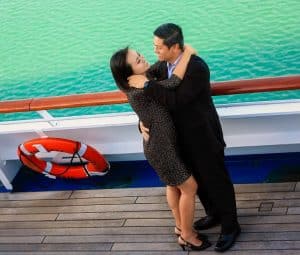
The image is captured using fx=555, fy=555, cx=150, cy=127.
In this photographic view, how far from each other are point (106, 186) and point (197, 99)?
57.2 inches

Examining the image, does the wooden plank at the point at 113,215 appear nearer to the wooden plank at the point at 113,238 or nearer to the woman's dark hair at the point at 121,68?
the wooden plank at the point at 113,238

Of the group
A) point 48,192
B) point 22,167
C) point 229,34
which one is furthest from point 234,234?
point 229,34

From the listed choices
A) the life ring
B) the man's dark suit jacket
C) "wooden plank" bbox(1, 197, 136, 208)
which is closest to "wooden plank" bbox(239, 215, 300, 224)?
the man's dark suit jacket

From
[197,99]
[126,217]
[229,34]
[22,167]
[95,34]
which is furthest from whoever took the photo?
[95,34]

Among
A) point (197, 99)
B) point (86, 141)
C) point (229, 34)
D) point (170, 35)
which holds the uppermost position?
point (170, 35)

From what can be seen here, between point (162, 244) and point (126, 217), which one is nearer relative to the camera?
point (162, 244)

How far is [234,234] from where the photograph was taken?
9.57 ft

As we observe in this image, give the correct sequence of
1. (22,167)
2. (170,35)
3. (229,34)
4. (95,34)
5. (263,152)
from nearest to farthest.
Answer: (170,35) → (263,152) → (22,167) → (229,34) → (95,34)

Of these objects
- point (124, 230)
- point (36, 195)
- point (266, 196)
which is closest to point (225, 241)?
point (266, 196)

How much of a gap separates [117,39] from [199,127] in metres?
7.03

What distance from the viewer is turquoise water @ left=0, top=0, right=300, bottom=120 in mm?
7152

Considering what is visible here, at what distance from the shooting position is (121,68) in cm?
240

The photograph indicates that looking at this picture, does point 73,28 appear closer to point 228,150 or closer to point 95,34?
point 95,34

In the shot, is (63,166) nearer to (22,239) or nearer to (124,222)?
(22,239)
